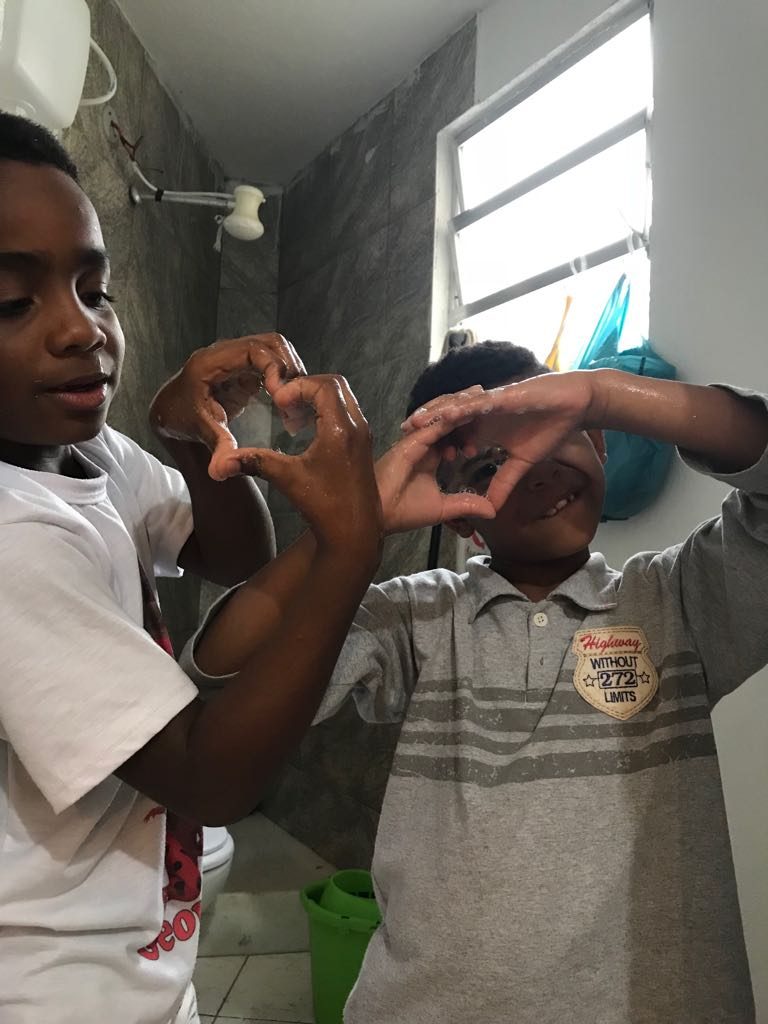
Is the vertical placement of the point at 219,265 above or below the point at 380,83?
below

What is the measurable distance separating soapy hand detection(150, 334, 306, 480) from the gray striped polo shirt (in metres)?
0.28

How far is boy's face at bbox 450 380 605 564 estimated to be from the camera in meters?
0.81

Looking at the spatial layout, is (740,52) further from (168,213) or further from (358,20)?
(168,213)

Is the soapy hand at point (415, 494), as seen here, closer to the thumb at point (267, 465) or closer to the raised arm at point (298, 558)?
the raised arm at point (298, 558)

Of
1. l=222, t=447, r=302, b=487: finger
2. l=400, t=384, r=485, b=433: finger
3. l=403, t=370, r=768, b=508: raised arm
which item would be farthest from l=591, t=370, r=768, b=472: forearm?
l=222, t=447, r=302, b=487: finger

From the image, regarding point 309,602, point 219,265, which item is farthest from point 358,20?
point 309,602

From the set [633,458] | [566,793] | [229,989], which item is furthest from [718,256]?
[229,989]

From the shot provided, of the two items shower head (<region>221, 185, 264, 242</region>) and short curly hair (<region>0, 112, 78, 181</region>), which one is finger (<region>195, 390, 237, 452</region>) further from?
shower head (<region>221, 185, 264, 242</region>)

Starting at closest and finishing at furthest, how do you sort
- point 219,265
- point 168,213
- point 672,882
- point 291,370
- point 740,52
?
1. point 291,370
2. point 672,882
3. point 740,52
4. point 168,213
5. point 219,265

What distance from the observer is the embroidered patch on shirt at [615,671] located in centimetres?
74

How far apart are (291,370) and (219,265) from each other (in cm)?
246

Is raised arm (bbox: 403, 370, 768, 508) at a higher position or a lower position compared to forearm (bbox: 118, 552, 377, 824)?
higher

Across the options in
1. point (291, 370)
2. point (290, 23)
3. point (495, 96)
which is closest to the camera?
point (291, 370)

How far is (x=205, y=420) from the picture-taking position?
59 centimetres
